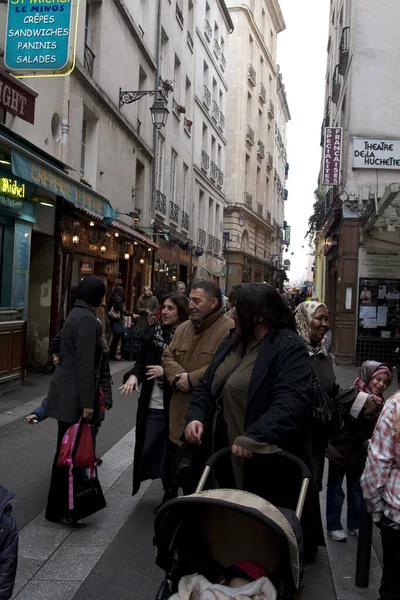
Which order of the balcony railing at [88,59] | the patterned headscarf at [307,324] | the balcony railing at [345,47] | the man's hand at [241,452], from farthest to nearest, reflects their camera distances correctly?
the balcony railing at [345,47], the balcony railing at [88,59], the patterned headscarf at [307,324], the man's hand at [241,452]

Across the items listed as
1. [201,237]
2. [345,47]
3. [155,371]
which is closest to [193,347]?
[155,371]

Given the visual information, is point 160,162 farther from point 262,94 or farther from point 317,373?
point 262,94

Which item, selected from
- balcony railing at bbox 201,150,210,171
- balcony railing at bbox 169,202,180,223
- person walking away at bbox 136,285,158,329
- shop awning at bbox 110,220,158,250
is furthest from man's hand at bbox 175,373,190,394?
A: balcony railing at bbox 201,150,210,171

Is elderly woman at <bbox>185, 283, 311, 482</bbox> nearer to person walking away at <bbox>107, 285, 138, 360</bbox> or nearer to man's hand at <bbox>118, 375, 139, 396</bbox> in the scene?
man's hand at <bbox>118, 375, 139, 396</bbox>

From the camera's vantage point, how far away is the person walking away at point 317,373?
4.08m

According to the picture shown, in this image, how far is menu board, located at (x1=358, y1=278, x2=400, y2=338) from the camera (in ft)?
56.0

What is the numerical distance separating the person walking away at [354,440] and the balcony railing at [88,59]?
11.7m

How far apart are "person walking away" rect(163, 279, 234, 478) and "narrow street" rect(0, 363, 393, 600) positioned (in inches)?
33.2

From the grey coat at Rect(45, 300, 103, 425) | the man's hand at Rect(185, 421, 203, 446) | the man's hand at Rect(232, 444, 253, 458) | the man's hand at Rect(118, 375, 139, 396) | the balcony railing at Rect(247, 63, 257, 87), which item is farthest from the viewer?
the balcony railing at Rect(247, 63, 257, 87)

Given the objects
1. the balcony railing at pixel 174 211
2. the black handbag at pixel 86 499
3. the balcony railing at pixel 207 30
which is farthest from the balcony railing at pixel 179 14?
the black handbag at pixel 86 499

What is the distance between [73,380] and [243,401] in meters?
1.94

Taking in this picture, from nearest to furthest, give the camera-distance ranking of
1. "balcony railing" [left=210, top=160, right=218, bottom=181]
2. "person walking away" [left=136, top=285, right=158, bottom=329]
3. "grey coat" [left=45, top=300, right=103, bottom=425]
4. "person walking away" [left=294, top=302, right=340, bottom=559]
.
→ "person walking away" [left=294, top=302, right=340, bottom=559], "grey coat" [left=45, top=300, right=103, bottom=425], "person walking away" [left=136, top=285, right=158, bottom=329], "balcony railing" [left=210, top=160, right=218, bottom=181]

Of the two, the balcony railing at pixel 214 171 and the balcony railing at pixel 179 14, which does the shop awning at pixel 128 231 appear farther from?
the balcony railing at pixel 214 171

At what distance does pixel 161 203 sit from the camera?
2234cm
